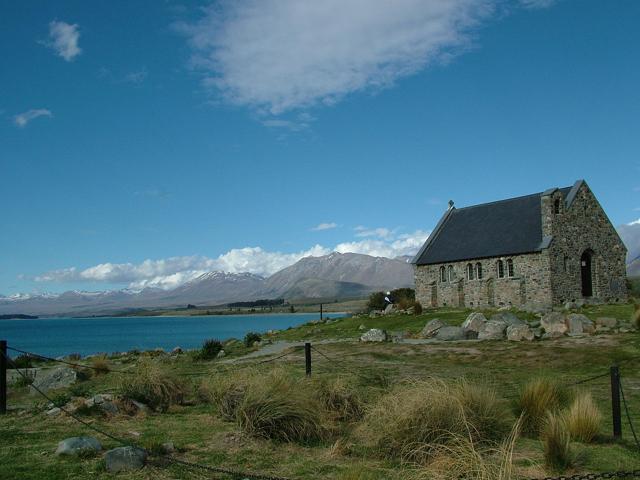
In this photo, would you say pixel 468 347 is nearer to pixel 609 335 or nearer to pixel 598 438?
pixel 609 335

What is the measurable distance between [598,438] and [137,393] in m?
8.42

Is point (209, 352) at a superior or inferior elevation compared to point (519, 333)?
inferior

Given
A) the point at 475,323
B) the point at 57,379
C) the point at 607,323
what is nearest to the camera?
the point at 57,379

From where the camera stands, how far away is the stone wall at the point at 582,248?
1519 inches

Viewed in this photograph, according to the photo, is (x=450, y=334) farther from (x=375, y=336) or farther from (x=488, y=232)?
(x=488, y=232)

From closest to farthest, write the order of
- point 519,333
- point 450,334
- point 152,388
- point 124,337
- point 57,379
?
point 152,388 < point 57,379 < point 519,333 < point 450,334 < point 124,337

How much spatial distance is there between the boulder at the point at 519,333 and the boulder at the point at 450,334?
218 centimetres

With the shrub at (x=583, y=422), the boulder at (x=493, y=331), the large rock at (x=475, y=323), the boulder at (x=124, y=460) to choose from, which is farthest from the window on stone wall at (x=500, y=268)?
the boulder at (x=124, y=460)

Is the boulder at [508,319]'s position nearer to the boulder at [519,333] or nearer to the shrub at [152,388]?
the boulder at [519,333]

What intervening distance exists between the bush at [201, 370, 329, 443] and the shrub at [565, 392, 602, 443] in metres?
3.80

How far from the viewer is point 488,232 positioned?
4356cm

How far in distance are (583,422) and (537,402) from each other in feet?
3.14

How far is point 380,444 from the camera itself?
8.71 meters

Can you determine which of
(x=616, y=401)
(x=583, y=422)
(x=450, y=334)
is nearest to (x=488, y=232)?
(x=450, y=334)
